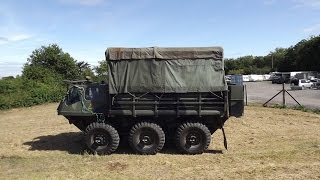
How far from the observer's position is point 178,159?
487 inches

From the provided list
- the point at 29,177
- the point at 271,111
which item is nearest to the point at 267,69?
the point at 271,111

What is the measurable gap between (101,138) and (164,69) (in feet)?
9.12

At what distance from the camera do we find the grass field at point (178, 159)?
10.5m

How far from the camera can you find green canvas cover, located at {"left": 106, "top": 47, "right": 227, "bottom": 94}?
13.1m

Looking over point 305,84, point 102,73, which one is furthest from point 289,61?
point 102,73

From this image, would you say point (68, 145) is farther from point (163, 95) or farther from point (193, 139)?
point (193, 139)

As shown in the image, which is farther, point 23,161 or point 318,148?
point 318,148

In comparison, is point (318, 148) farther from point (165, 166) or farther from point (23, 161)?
point (23, 161)

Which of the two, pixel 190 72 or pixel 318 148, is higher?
pixel 190 72

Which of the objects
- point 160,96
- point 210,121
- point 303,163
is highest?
point 160,96

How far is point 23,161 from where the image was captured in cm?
1245

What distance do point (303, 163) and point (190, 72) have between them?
Result: 407 centimetres

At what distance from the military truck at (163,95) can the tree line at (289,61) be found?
55.9 meters

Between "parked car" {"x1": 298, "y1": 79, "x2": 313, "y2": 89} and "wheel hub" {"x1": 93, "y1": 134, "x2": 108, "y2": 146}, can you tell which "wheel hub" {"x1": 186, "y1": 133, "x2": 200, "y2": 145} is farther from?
"parked car" {"x1": 298, "y1": 79, "x2": 313, "y2": 89}
